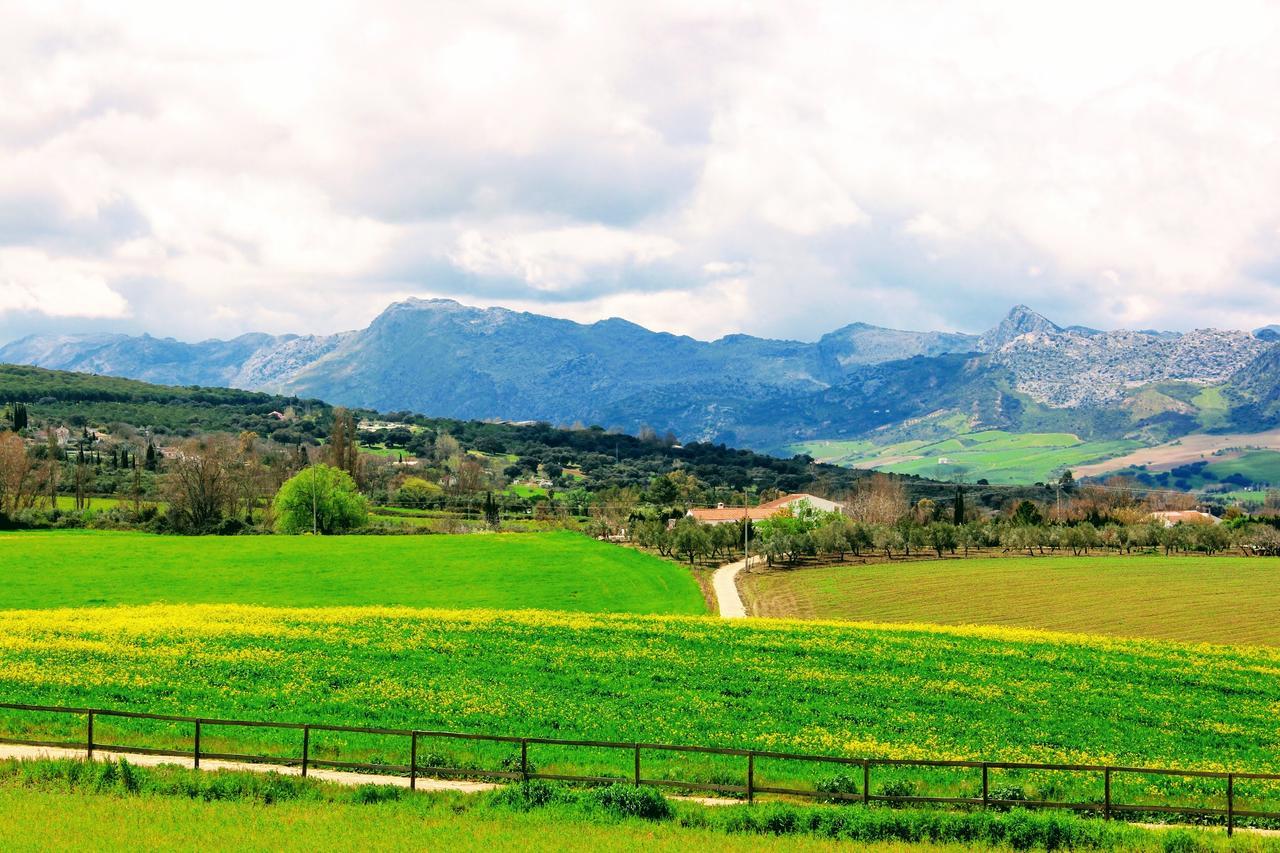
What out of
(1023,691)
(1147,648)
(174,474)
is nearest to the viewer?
(1023,691)

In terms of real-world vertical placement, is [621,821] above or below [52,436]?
below

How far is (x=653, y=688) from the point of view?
135 feet

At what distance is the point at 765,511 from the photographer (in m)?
182

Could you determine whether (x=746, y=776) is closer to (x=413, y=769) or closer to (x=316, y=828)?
(x=413, y=769)

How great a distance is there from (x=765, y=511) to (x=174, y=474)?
9597 centimetres

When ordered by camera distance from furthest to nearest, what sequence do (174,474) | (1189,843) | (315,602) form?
(174,474), (315,602), (1189,843)

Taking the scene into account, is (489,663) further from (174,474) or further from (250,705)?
(174,474)

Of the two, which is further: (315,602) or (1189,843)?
(315,602)

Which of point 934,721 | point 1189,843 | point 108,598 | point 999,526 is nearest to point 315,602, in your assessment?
point 108,598

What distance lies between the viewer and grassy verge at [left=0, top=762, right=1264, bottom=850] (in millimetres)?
22906

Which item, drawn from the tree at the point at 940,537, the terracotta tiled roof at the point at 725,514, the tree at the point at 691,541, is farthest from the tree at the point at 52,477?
the tree at the point at 940,537

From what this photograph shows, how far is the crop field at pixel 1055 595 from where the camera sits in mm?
75750

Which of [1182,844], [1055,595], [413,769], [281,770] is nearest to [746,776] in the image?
[413,769]

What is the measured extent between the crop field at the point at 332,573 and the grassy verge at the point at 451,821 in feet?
153
